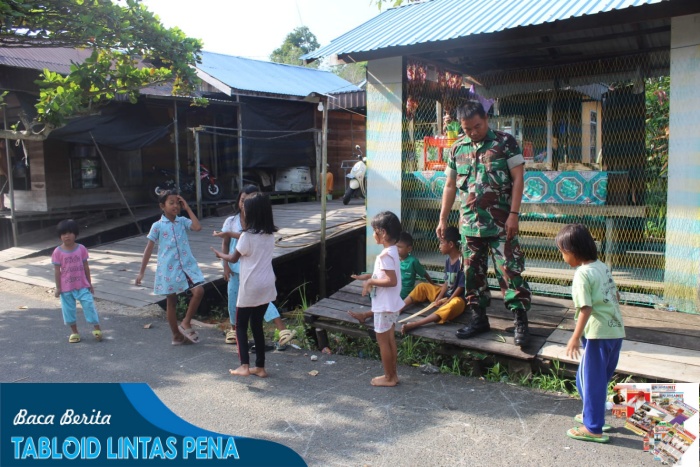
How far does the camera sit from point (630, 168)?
7191 millimetres

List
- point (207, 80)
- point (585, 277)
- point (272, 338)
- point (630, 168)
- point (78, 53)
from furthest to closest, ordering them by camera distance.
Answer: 1. point (207, 80)
2. point (78, 53)
3. point (630, 168)
4. point (272, 338)
5. point (585, 277)

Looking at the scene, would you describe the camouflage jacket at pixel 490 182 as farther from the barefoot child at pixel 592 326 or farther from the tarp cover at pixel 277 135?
the tarp cover at pixel 277 135

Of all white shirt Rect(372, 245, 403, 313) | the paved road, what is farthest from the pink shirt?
white shirt Rect(372, 245, 403, 313)

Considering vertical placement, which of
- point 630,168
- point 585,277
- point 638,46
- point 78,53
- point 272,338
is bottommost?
point 272,338

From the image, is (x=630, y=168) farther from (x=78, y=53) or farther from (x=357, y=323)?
(x=78, y=53)

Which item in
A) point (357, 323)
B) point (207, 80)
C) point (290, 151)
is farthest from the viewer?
point (290, 151)

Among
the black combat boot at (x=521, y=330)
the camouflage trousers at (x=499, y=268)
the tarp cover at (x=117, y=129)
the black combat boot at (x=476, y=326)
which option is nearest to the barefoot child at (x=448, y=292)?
the black combat boot at (x=476, y=326)

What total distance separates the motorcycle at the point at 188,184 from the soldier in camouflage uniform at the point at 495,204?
9645mm

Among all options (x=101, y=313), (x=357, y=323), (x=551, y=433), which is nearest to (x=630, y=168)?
(x=357, y=323)

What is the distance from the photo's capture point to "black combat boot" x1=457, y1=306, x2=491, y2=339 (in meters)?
5.16

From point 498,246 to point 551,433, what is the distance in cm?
155

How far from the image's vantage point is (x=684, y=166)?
212 inches

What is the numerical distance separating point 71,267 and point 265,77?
11.4 metres

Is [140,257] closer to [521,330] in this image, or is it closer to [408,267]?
[408,267]
